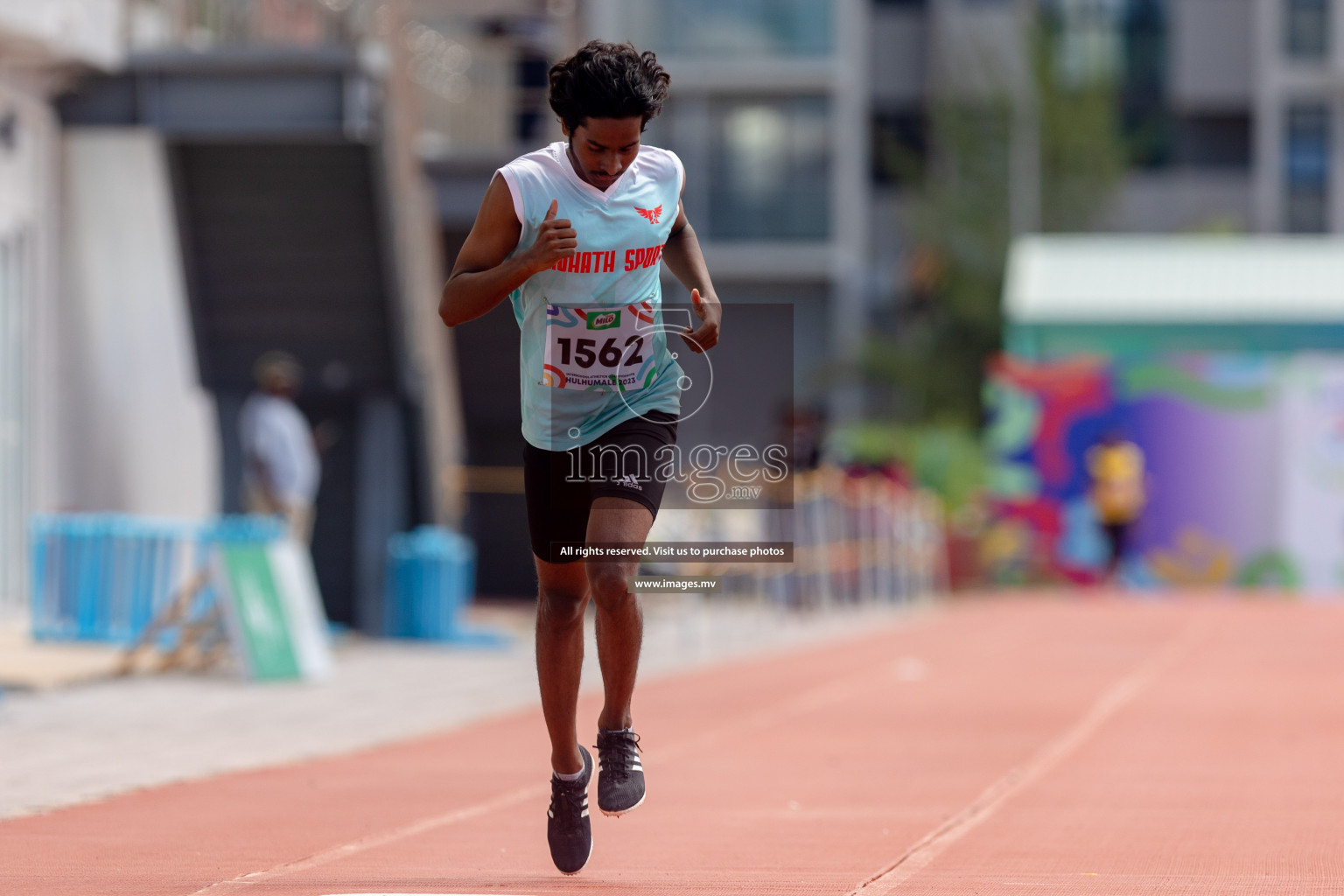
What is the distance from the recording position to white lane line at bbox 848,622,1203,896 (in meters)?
5.67

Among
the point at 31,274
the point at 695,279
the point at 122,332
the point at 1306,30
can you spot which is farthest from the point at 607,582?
the point at 1306,30

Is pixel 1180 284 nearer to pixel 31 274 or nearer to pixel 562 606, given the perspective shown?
pixel 31 274

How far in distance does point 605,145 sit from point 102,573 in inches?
368

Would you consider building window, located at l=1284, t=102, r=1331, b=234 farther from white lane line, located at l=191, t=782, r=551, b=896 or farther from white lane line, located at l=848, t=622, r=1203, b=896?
white lane line, located at l=191, t=782, r=551, b=896

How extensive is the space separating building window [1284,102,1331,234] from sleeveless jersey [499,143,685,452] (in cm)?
4215

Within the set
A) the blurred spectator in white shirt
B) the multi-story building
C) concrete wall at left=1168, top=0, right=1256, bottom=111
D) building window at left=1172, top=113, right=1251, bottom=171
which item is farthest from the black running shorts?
building window at left=1172, top=113, right=1251, bottom=171

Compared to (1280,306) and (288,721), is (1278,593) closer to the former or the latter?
(1280,306)

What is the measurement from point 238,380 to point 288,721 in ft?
24.4

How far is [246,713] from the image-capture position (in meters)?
11.1

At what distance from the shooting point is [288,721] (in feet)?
35.4

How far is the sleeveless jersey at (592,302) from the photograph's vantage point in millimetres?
5148

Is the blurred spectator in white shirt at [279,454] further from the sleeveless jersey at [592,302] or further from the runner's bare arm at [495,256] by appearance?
the runner's bare arm at [495,256]

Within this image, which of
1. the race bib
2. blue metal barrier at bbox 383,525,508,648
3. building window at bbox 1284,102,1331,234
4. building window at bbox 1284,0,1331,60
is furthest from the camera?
building window at bbox 1284,102,1331,234

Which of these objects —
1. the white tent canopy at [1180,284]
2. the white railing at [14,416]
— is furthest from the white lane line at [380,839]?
the white tent canopy at [1180,284]
